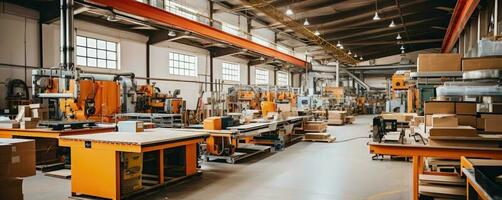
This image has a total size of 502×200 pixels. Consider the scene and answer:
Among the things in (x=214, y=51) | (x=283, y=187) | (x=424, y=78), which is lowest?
(x=283, y=187)

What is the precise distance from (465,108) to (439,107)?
0.99ft

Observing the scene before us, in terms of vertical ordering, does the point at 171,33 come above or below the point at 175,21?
below

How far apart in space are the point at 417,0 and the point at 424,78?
8570 millimetres

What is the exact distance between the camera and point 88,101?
720 cm

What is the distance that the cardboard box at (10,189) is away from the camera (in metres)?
3.20

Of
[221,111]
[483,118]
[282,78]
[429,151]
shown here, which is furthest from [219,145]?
[282,78]

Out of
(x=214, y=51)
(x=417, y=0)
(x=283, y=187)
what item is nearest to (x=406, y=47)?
(x=417, y=0)

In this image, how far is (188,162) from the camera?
5.70 metres

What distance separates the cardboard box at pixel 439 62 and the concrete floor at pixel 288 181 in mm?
1904

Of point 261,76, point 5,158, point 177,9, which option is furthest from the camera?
point 261,76

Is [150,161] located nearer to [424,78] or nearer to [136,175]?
[136,175]

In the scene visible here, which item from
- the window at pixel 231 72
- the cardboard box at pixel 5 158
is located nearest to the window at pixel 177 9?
the window at pixel 231 72

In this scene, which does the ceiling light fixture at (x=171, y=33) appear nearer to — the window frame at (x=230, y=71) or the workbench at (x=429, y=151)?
the window frame at (x=230, y=71)

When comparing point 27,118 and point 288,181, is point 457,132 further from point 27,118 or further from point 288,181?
point 27,118
